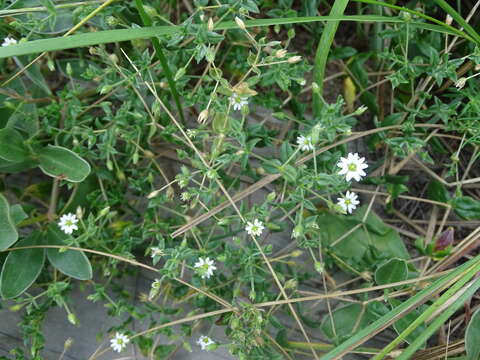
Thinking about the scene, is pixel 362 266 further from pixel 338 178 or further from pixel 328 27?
pixel 328 27

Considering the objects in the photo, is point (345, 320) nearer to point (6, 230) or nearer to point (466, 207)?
point (466, 207)

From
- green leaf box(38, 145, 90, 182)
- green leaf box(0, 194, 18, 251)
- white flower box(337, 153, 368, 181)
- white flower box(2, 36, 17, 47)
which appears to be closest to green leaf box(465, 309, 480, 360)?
white flower box(337, 153, 368, 181)

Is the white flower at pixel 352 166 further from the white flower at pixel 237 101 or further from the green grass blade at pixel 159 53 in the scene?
the green grass blade at pixel 159 53

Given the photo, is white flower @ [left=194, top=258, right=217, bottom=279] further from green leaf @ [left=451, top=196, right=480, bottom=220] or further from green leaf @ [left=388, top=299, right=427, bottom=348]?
green leaf @ [left=451, top=196, right=480, bottom=220]

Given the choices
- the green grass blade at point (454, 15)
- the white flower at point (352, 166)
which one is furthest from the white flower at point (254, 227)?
the green grass blade at point (454, 15)

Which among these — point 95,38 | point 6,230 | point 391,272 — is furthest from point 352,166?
point 6,230

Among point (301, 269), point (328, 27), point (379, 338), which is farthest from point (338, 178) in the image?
point (379, 338)
